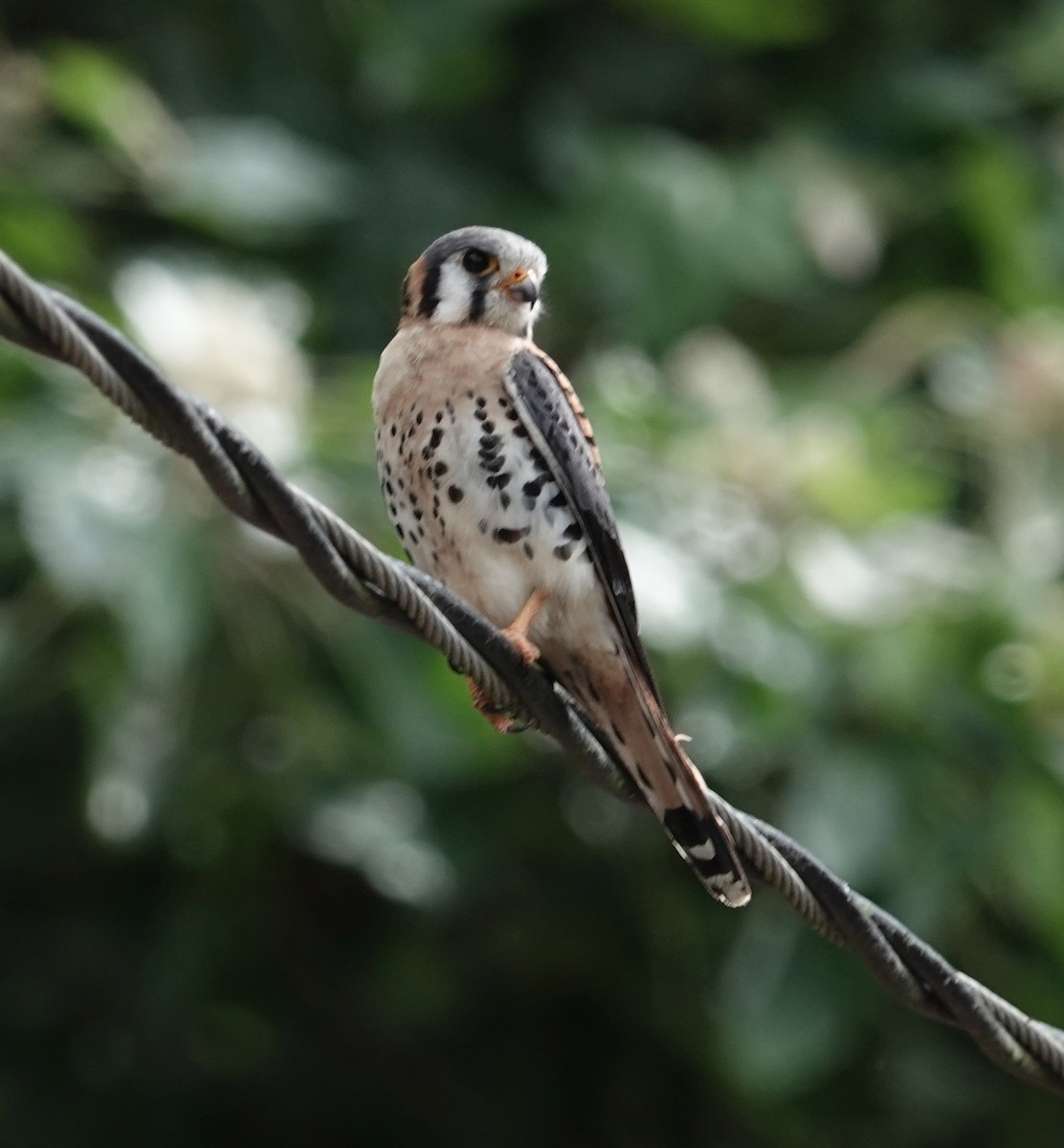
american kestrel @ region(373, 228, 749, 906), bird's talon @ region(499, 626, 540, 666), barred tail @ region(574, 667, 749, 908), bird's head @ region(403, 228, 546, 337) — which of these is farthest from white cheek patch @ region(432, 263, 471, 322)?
barred tail @ region(574, 667, 749, 908)

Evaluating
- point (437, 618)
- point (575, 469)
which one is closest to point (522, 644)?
point (575, 469)

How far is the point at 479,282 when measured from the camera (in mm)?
3678

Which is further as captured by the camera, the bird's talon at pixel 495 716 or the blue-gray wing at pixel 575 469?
the blue-gray wing at pixel 575 469

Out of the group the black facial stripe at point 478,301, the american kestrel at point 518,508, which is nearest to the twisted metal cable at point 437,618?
the american kestrel at point 518,508

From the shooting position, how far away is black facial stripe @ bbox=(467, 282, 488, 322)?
3611 millimetres

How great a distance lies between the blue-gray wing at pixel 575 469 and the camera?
133 inches

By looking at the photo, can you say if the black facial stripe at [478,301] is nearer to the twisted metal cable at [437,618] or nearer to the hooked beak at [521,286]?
the hooked beak at [521,286]

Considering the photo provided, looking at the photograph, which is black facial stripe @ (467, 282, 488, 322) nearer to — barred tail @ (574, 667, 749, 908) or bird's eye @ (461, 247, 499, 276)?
bird's eye @ (461, 247, 499, 276)

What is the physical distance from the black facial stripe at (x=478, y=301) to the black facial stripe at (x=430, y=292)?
0.25 ft

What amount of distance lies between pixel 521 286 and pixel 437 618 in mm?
1240

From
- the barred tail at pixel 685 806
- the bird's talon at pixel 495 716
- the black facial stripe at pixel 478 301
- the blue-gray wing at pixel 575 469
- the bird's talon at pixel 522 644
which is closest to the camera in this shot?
the barred tail at pixel 685 806

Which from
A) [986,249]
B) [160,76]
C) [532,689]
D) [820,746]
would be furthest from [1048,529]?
[160,76]

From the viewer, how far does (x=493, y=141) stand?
6.17 metres

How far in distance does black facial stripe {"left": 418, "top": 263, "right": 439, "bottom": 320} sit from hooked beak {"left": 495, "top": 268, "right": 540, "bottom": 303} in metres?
0.12
